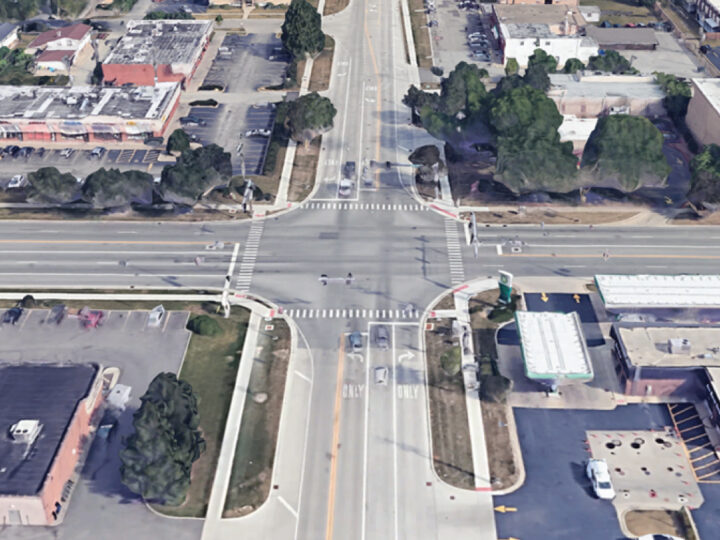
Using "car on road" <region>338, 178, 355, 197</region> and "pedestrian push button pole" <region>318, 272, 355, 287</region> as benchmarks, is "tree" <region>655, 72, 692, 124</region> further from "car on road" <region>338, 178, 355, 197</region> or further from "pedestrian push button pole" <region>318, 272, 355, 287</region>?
"pedestrian push button pole" <region>318, 272, 355, 287</region>

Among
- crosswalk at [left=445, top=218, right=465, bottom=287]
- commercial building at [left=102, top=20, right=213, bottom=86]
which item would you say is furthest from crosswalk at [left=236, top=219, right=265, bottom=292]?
commercial building at [left=102, top=20, right=213, bottom=86]

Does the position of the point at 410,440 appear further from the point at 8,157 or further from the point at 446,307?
the point at 8,157

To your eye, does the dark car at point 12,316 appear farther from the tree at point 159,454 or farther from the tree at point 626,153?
the tree at point 626,153

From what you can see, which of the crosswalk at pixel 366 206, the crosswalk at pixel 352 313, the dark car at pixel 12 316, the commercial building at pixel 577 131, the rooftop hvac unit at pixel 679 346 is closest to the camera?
the rooftop hvac unit at pixel 679 346

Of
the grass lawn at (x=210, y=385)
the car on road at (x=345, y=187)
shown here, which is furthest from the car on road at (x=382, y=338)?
the car on road at (x=345, y=187)

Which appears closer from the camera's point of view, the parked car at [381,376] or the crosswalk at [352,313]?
the parked car at [381,376]

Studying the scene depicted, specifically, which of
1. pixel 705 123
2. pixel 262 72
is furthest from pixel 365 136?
pixel 705 123
